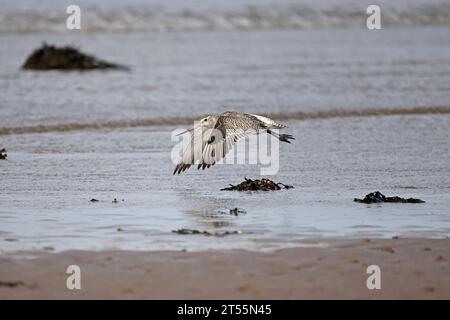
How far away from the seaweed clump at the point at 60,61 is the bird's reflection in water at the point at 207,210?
30.4ft

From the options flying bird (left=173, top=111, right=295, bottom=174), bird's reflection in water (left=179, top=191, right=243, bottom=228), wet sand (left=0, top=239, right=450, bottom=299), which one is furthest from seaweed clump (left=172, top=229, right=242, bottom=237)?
flying bird (left=173, top=111, right=295, bottom=174)

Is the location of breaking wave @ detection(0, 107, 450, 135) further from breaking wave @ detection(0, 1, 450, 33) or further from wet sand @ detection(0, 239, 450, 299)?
breaking wave @ detection(0, 1, 450, 33)

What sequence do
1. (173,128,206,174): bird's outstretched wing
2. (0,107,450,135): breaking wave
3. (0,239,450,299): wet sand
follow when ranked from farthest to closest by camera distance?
(0,107,450,135): breaking wave → (173,128,206,174): bird's outstretched wing → (0,239,450,299): wet sand

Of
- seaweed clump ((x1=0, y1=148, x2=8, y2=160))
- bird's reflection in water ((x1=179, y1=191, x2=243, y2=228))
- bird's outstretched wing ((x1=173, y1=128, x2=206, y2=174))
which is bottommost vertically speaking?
bird's reflection in water ((x1=179, y1=191, x2=243, y2=228))

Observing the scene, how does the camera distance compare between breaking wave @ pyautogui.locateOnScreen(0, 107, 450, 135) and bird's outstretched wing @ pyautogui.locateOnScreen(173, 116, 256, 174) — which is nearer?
bird's outstretched wing @ pyautogui.locateOnScreen(173, 116, 256, 174)

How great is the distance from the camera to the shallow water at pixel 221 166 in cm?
731

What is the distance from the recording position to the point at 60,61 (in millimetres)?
17484

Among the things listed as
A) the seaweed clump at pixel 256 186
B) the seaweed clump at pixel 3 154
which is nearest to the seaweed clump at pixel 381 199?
the seaweed clump at pixel 256 186

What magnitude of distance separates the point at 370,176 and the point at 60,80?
316 inches

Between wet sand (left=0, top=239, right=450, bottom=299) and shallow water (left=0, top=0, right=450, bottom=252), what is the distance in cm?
29

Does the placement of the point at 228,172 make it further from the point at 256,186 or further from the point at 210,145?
the point at 256,186

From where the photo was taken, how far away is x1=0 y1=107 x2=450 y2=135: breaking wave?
12.0 m

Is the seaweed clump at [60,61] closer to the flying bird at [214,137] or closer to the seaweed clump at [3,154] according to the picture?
the seaweed clump at [3,154]

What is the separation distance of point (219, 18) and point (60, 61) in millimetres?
10240
